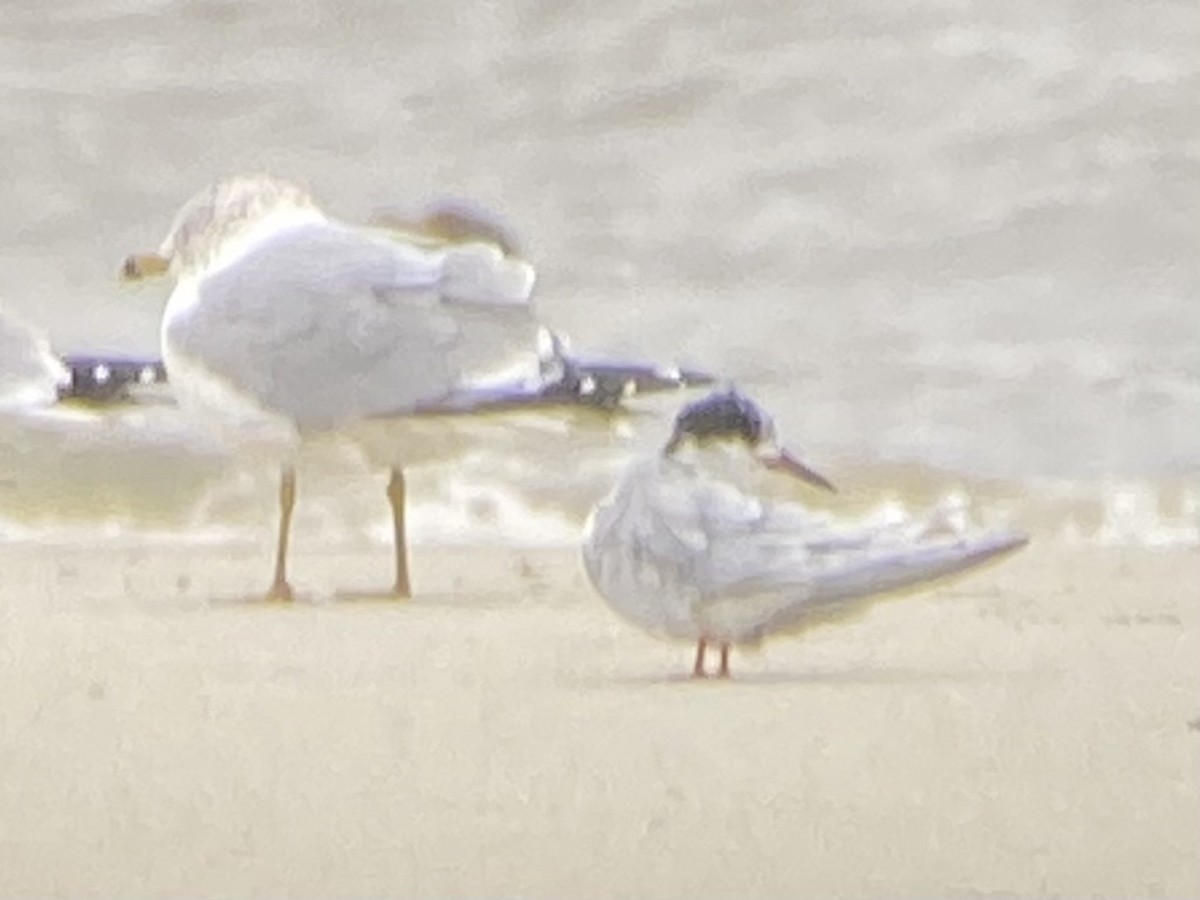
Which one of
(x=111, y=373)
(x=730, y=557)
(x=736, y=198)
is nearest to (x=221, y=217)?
(x=111, y=373)

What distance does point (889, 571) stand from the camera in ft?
7.89

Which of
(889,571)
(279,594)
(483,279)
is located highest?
(483,279)

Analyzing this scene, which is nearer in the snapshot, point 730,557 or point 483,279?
point 730,557

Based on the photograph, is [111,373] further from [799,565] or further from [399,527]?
[799,565]

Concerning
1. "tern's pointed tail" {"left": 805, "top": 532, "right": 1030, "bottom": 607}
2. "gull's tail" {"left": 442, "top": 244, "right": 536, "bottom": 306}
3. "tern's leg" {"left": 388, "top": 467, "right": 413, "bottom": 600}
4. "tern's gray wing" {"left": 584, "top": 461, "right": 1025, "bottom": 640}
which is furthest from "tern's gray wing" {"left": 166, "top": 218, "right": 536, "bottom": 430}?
"tern's pointed tail" {"left": 805, "top": 532, "right": 1030, "bottom": 607}

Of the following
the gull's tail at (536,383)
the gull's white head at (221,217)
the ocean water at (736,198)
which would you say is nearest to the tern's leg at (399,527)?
the ocean water at (736,198)

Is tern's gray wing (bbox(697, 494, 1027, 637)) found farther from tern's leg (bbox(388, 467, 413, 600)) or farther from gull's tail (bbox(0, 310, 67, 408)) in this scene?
gull's tail (bbox(0, 310, 67, 408))

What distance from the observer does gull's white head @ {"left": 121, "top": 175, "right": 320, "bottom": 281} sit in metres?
2.62

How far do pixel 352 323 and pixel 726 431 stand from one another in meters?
0.32

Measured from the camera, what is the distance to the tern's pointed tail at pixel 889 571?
2402mm

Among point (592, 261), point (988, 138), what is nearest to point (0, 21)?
point (592, 261)

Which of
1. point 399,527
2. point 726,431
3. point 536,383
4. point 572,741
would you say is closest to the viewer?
point 572,741

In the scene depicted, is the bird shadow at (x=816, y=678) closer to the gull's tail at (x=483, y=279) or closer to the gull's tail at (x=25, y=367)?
the gull's tail at (x=483, y=279)

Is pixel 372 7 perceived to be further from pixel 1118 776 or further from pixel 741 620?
pixel 1118 776
